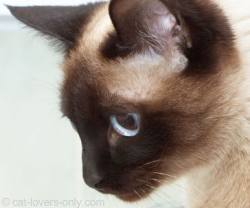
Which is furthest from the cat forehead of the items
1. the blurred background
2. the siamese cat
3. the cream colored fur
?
the blurred background

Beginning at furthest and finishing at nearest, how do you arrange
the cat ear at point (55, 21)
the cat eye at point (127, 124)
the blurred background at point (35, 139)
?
the blurred background at point (35, 139) < the cat ear at point (55, 21) < the cat eye at point (127, 124)

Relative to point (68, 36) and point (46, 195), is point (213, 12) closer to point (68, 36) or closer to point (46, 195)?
point (68, 36)

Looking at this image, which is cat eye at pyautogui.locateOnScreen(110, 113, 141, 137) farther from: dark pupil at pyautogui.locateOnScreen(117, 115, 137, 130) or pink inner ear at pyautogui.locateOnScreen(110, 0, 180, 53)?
pink inner ear at pyautogui.locateOnScreen(110, 0, 180, 53)

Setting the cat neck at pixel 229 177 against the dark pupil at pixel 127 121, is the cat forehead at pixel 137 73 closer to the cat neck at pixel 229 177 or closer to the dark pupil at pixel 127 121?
the dark pupil at pixel 127 121

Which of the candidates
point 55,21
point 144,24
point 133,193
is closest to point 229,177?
point 133,193

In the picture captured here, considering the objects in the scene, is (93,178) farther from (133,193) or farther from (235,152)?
(235,152)

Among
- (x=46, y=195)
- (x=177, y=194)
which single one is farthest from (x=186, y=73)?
(x=46, y=195)

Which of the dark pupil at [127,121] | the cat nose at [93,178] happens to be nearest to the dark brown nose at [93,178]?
the cat nose at [93,178]

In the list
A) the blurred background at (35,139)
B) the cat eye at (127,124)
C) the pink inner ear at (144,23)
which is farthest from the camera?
the blurred background at (35,139)
